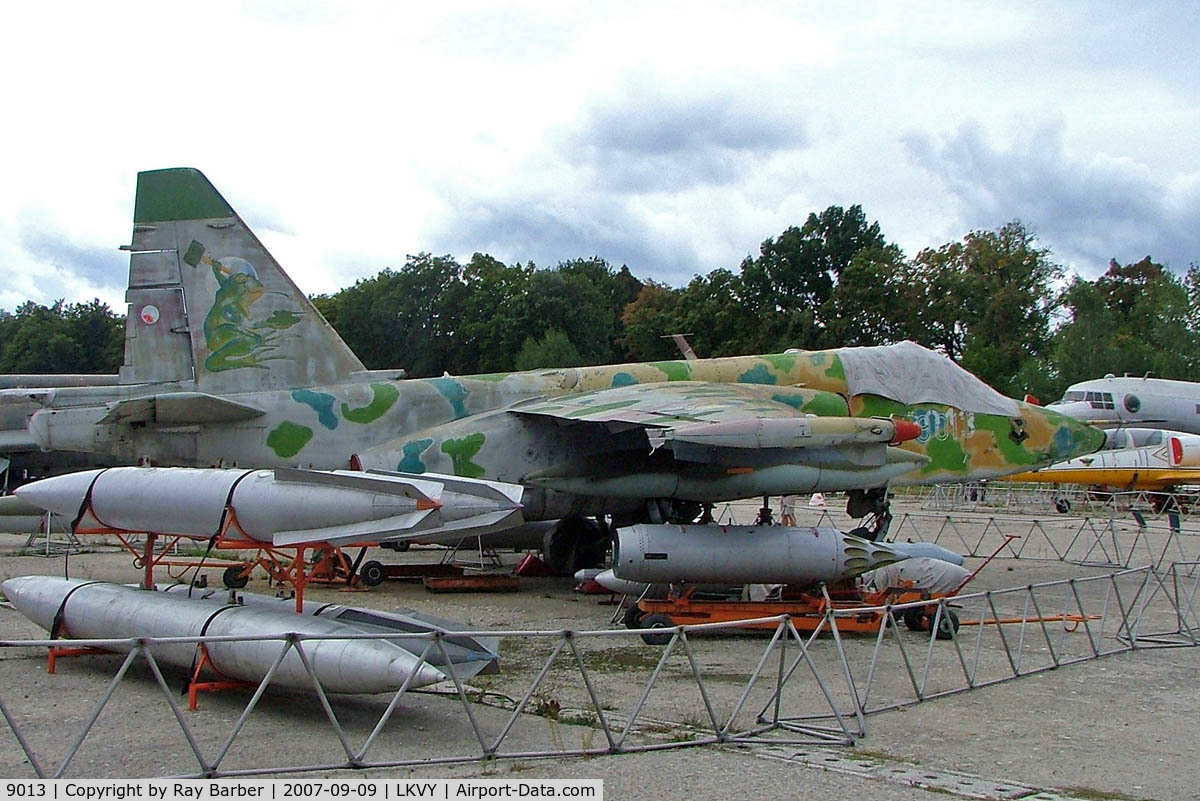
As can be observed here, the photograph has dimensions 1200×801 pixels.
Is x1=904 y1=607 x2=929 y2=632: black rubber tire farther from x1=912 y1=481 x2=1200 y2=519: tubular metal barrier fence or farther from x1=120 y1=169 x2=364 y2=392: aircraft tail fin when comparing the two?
x1=912 y1=481 x2=1200 y2=519: tubular metal barrier fence

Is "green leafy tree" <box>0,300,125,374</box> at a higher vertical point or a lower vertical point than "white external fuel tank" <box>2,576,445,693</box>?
higher

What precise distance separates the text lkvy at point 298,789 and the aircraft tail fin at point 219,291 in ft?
31.9

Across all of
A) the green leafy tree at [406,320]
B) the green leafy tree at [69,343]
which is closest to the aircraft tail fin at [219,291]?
the green leafy tree at [406,320]

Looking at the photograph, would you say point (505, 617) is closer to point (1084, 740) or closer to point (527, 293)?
point (1084, 740)

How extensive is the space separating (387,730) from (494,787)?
1.90 meters

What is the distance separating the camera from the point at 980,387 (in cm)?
1767

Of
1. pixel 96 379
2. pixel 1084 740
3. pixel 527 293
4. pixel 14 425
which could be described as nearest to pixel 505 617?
pixel 1084 740

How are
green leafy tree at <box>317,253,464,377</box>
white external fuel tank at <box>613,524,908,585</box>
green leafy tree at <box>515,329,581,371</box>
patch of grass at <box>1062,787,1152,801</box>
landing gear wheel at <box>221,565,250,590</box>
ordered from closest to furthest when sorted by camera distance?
patch of grass at <box>1062,787,1152,801</box> → white external fuel tank at <box>613,524,908,585</box> → landing gear wheel at <box>221,565,250,590</box> → green leafy tree at <box>515,329,581,371</box> → green leafy tree at <box>317,253,464,377</box>

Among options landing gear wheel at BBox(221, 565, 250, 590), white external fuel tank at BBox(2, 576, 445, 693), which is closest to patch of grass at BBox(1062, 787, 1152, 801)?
white external fuel tank at BBox(2, 576, 445, 693)

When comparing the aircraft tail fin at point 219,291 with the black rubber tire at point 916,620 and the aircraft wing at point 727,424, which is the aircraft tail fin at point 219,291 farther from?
the black rubber tire at point 916,620

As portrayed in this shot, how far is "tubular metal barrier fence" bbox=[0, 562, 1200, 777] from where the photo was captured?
7.29 meters

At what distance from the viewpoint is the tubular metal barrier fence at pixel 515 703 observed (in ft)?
23.9

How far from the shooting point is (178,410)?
15.0m

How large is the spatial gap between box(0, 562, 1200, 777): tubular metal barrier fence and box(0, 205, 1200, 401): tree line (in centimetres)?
4692
